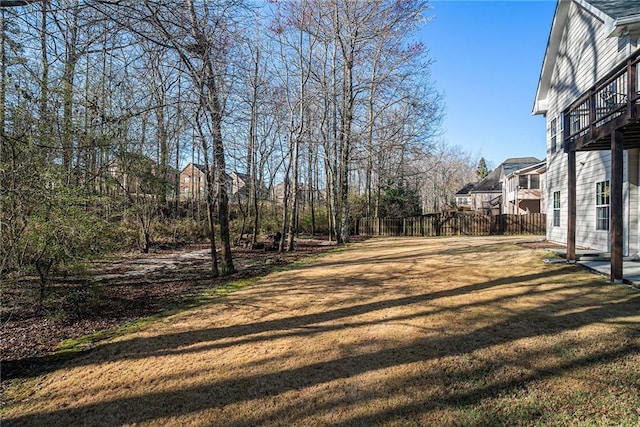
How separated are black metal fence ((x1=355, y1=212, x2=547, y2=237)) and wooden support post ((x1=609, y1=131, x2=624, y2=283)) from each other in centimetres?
1682

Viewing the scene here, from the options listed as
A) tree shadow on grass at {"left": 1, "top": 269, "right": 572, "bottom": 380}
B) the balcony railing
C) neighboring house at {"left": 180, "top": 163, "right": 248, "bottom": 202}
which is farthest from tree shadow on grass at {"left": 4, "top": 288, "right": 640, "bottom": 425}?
neighboring house at {"left": 180, "top": 163, "right": 248, "bottom": 202}

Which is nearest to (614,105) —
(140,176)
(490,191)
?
(140,176)

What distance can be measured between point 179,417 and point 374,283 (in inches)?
181

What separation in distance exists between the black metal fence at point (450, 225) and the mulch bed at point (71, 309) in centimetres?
1571

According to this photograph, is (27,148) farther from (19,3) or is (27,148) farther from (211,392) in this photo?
(211,392)

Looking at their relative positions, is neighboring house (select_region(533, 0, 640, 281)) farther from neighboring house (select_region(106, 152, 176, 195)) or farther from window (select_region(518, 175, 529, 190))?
window (select_region(518, 175, 529, 190))

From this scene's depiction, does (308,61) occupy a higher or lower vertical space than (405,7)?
lower

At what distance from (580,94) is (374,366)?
418 inches

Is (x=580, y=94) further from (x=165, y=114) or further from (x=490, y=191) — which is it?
(x=490, y=191)

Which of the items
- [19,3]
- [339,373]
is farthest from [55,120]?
[339,373]

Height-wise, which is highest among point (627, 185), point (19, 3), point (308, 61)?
point (308, 61)

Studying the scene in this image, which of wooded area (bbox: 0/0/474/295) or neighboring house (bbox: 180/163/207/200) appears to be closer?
wooded area (bbox: 0/0/474/295)

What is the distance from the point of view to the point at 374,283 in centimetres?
686

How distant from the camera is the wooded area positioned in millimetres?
4238
